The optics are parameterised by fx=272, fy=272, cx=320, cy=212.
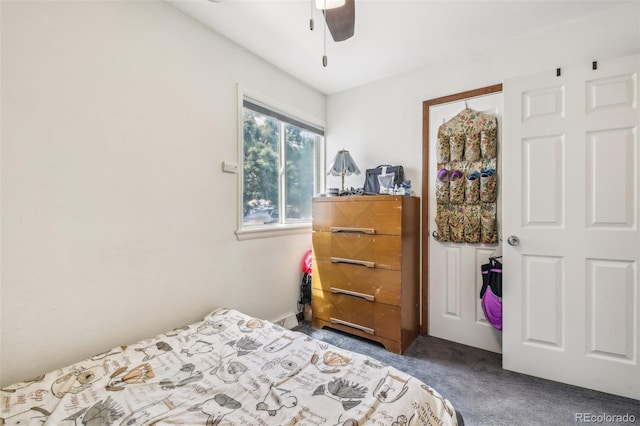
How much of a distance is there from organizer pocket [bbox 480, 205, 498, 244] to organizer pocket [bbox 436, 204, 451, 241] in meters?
0.27

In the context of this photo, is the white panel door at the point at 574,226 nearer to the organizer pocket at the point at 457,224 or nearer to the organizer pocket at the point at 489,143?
the organizer pocket at the point at 489,143

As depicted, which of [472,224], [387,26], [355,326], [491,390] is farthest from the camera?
[355,326]

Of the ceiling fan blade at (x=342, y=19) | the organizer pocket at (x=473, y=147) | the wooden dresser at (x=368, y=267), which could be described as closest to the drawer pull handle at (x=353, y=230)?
the wooden dresser at (x=368, y=267)

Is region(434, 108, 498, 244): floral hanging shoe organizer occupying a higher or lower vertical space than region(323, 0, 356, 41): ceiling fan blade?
lower

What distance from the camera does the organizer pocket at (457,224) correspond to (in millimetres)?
2336

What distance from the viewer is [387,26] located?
6.50 feet

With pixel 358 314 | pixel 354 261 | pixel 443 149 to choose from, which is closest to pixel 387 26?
pixel 443 149

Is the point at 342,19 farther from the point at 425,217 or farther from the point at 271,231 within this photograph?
the point at 425,217

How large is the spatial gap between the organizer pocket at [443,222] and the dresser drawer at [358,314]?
0.77 meters

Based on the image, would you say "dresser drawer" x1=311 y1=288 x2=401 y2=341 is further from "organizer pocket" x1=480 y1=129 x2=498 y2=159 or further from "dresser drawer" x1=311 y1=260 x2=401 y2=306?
"organizer pocket" x1=480 y1=129 x2=498 y2=159

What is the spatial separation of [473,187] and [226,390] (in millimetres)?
2210

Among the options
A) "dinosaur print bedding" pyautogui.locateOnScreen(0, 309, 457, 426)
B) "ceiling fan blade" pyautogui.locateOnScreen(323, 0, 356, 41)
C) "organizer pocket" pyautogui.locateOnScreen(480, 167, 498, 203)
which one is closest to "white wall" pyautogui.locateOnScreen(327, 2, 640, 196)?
"organizer pocket" pyautogui.locateOnScreen(480, 167, 498, 203)

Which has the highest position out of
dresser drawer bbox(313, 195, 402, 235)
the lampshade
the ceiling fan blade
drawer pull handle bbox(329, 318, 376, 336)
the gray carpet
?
the ceiling fan blade

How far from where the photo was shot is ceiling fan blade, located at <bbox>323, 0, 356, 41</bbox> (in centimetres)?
129
